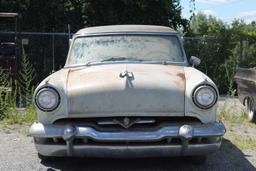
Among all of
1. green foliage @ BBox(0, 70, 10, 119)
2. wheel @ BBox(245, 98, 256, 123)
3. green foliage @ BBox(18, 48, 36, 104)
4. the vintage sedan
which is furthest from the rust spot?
green foliage @ BBox(0, 70, 10, 119)

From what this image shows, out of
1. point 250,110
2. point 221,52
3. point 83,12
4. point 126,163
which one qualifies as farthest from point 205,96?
point 83,12

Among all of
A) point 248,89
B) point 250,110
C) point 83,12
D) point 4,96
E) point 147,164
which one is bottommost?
point 147,164

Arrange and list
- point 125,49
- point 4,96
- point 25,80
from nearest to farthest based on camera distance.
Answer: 1. point 125,49
2. point 25,80
3. point 4,96

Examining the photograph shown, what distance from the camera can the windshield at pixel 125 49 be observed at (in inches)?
256

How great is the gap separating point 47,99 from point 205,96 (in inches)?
67.1

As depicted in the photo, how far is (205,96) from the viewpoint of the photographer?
5.44 meters

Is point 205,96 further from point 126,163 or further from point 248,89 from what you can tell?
point 248,89

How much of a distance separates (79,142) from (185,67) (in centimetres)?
181

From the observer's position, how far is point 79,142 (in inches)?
208

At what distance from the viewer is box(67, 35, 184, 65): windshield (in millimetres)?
6500

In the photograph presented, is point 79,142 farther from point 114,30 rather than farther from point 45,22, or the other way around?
point 45,22

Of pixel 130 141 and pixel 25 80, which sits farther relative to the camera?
pixel 25 80

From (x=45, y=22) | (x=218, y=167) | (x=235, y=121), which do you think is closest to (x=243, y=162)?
(x=218, y=167)

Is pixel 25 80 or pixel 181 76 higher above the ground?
pixel 181 76
